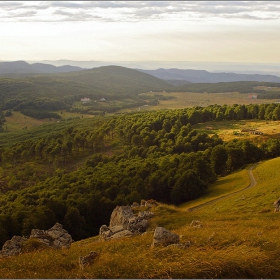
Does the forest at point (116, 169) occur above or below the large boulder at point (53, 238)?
below

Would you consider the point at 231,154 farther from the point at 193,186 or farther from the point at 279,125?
the point at 279,125

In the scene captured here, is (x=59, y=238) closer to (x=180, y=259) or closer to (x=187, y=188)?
(x=180, y=259)

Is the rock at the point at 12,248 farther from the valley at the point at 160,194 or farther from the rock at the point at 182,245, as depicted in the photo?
the rock at the point at 182,245

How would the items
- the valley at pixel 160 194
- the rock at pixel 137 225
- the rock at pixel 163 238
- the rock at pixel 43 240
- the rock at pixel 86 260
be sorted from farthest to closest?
1. the rock at pixel 137 225
2. the rock at pixel 43 240
3. the rock at pixel 163 238
4. the rock at pixel 86 260
5. the valley at pixel 160 194

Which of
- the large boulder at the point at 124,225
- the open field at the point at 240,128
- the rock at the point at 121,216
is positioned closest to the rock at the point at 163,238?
the large boulder at the point at 124,225

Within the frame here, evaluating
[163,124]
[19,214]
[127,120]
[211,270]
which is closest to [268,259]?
[211,270]

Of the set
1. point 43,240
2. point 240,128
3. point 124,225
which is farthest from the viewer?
point 240,128

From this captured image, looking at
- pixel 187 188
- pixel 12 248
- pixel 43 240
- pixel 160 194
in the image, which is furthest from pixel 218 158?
pixel 12 248

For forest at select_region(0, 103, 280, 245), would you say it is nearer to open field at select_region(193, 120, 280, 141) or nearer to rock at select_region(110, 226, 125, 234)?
open field at select_region(193, 120, 280, 141)

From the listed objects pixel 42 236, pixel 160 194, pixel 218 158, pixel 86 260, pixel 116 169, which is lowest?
pixel 160 194
